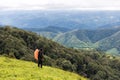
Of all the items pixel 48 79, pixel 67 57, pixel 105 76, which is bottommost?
pixel 105 76

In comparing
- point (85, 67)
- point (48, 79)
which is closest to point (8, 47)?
point (85, 67)

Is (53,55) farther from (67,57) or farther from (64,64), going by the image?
(64,64)

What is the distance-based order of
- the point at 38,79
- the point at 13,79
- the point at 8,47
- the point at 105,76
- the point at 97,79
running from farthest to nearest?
the point at 105,76 < the point at 97,79 < the point at 8,47 < the point at 38,79 < the point at 13,79

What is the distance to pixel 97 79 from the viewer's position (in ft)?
546

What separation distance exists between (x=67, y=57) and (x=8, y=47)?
2488 inches

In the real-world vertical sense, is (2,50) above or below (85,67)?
above

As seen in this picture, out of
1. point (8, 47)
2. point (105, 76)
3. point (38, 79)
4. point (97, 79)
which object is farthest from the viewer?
point (105, 76)

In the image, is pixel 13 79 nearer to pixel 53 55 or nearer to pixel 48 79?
pixel 48 79

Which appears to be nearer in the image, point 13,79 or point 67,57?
point 13,79

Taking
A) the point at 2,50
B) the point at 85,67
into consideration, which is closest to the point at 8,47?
the point at 2,50

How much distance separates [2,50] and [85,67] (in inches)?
2976

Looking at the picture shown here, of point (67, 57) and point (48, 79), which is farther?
point (67, 57)

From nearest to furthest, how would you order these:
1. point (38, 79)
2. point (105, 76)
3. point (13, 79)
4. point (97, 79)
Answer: point (13, 79) < point (38, 79) < point (97, 79) < point (105, 76)

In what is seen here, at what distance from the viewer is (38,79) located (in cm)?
3528
